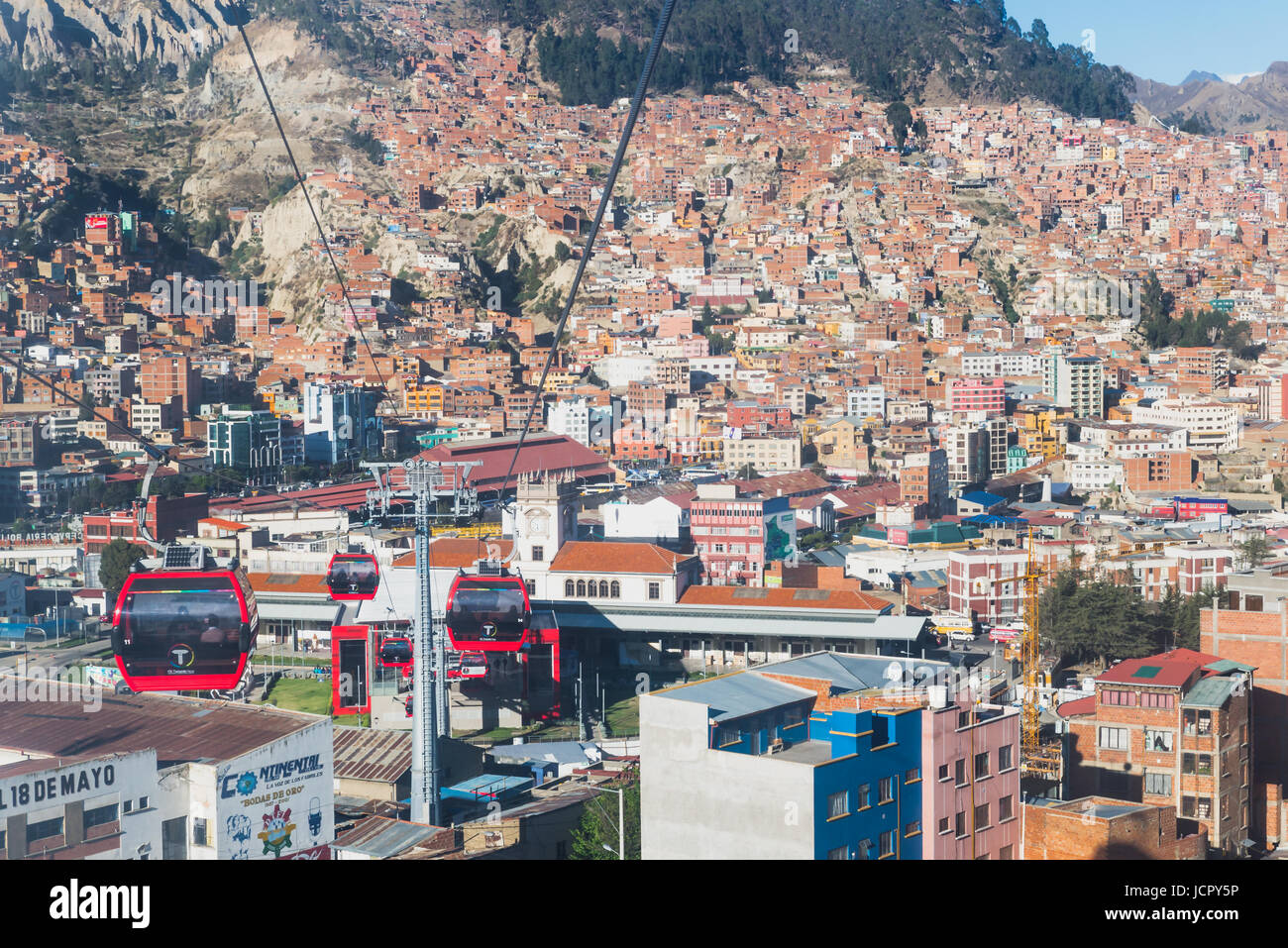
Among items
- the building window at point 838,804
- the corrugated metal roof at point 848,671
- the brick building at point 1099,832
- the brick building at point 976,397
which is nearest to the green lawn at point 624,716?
the corrugated metal roof at point 848,671

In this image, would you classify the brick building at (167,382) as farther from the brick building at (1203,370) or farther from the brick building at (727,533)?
the brick building at (1203,370)

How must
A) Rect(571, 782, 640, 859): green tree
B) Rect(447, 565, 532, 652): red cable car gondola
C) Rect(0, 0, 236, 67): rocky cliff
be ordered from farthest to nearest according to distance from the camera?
Rect(0, 0, 236, 67): rocky cliff, Rect(447, 565, 532, 652): red cable car gondola, Rect(571, 782, 640, 859): green tree

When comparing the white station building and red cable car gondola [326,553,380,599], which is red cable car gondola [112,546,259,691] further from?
red cable car gondola [326,553,380,599]

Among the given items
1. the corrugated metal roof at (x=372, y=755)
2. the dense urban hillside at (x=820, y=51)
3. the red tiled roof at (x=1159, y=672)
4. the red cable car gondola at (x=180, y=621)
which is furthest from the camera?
the dense urban hillside at (x=820, y=51)

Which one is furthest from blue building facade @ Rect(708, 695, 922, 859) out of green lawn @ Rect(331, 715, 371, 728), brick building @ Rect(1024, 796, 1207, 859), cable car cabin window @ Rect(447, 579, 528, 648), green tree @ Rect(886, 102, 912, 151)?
green tree @ Rect(886, 102, 912, 151)

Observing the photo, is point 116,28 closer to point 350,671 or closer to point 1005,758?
point 350,671
